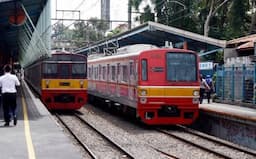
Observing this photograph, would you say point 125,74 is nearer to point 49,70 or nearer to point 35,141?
point 49,70

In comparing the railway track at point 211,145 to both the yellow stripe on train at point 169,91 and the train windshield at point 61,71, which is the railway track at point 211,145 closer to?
the yellow stripe on train at point 169,91

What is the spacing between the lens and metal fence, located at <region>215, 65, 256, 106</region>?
21.1 m

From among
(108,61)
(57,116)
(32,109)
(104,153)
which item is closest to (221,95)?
(108,61)

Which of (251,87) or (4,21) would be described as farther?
(4,21)

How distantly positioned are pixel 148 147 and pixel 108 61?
9.36 m

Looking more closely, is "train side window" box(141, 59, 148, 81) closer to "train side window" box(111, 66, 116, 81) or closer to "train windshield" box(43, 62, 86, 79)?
"train side window" box(111, 66, 116, 81)

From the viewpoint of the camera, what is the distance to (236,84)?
886 inches

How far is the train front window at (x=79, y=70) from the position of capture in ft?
69.6

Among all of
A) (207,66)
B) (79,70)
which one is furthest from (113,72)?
(207,66)

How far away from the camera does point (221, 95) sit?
24344 mm

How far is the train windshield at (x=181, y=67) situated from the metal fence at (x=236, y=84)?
13.4ft

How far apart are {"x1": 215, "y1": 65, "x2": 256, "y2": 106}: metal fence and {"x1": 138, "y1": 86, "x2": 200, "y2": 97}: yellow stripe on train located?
4222 millimetres

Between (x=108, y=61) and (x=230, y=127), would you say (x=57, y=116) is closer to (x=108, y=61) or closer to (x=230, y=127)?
(x=108, y=61)

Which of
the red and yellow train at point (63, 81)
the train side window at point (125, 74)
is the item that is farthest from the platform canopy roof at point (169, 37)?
the train side window at point (125, 74)
